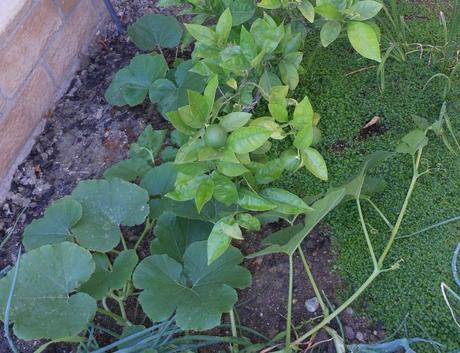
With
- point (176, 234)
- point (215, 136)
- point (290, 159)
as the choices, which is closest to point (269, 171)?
point (290, 159)

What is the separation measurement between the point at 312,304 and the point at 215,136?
57 cm

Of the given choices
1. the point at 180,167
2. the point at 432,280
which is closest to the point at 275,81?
the point at 180,167

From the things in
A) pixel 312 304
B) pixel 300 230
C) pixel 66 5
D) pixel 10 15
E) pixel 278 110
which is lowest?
pixel 312 304

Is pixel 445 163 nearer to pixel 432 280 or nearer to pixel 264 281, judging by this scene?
pixel 432 280

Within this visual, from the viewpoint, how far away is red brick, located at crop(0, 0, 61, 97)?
1.62m

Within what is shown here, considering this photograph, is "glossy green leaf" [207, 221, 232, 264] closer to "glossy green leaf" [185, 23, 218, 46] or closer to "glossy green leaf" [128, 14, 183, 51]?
"glossy green leaf" [185, 23, 218, 46]

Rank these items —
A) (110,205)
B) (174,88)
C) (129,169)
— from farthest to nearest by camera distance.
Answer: (174,88)
(129,169)
(110,205)

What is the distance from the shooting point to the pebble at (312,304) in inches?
53.4

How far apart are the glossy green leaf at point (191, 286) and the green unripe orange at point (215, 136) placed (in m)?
0.38

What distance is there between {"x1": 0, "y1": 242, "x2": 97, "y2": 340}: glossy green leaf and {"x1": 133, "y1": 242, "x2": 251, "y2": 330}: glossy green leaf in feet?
A: 0.44

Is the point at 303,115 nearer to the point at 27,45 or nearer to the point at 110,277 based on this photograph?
the point at 110,277

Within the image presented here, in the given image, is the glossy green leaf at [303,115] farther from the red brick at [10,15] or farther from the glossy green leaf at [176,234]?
the red brick at [10,15]

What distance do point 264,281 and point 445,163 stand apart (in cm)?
61

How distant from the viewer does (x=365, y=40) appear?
118 cm
